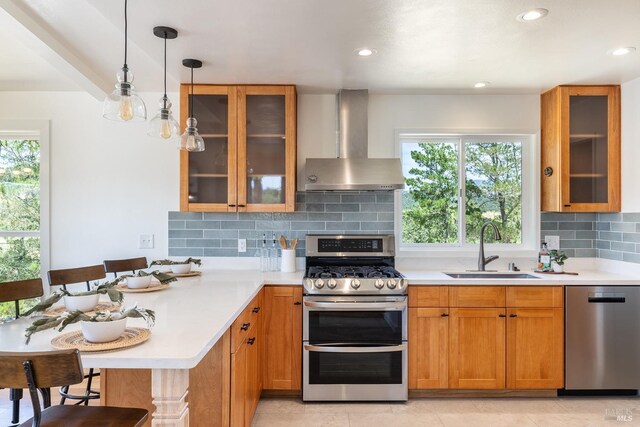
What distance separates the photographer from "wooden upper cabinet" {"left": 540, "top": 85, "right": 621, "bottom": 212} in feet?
10.7

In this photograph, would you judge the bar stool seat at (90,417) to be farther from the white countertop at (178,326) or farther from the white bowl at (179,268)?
the white bowl at (179,268)

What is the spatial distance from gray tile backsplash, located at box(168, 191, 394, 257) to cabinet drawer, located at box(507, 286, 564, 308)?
1.06 meters

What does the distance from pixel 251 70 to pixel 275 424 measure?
2384 millimetres

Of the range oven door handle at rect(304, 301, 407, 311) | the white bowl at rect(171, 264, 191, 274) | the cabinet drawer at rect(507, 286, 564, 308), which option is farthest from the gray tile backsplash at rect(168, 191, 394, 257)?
the cabinet drawer at rect(507, 286, 564, 308)

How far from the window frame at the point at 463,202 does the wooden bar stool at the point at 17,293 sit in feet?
8.37

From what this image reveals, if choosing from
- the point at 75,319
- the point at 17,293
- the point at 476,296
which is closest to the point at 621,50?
the point at 476,296

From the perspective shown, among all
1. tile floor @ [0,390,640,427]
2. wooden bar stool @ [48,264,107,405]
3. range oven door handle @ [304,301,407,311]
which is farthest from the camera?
range oven door handle @ [304,301,407,311]

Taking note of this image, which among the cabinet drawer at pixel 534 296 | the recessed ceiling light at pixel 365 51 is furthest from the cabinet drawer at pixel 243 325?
the cabinet drawer at pixel 534 296

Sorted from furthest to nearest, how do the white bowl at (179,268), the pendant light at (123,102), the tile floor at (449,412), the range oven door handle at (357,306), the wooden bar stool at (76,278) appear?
the white bowl at (179,268) → the range oven door handle at (357,306) → the tile floor at (449,412) → the wooden bar stool at (76,278) → the pendant light at (123,102)

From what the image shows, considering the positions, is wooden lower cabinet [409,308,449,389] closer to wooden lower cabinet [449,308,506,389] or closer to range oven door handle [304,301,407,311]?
wooden lower cabinet [449,308,506,389]

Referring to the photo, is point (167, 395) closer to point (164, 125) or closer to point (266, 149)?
point (164, 125)

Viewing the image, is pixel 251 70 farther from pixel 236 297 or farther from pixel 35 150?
pixel 35 150

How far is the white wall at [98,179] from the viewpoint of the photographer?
11.4ft

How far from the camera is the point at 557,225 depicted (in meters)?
3.52
